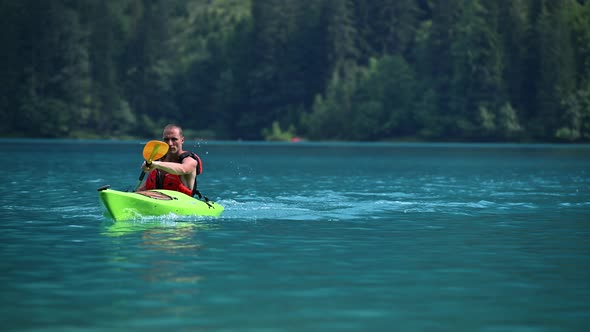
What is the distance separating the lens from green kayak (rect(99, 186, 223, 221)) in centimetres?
1733

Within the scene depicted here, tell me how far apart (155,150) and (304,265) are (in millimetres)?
4647

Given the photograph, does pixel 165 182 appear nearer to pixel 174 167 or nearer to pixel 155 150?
pixel 174 167

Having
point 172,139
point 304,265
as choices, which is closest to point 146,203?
point 172,139

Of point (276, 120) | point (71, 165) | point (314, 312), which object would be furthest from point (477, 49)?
point (314, 312)

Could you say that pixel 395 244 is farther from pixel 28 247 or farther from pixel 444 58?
pixel 444 58

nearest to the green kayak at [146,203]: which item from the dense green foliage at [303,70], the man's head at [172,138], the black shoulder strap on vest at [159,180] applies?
the black shoulder strap on vest at [159,180]

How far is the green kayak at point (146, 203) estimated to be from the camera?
17328mm

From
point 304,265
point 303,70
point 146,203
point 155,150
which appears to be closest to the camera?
point 304,265

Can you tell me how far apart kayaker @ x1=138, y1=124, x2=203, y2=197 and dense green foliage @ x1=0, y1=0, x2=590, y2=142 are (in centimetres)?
8063

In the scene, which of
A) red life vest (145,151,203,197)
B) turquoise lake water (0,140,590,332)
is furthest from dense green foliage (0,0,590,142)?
red life vest (145,151,203,197)

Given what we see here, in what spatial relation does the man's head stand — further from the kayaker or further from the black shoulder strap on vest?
the black shoulder strap on vest

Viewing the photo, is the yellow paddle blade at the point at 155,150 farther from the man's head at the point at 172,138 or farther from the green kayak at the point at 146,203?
the green kayak at the point at 146,203

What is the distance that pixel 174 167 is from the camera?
1722 centimetres

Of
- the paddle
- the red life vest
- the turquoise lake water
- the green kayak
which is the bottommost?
the turquoise lake water
